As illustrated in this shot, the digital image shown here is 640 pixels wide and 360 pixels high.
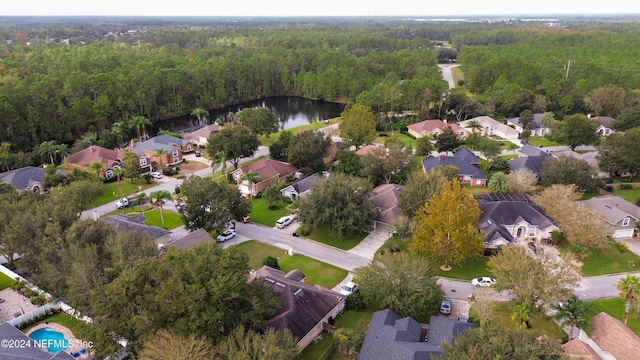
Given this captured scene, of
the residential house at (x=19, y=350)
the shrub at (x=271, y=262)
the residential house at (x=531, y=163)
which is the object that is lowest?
the shrub at (x=271, y=262)

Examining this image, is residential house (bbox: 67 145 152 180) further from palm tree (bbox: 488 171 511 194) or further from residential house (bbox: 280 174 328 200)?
palm tree (bbox: 488 171 511 194)

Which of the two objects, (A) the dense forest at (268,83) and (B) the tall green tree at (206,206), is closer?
(B) the tall green tree at (206,206)

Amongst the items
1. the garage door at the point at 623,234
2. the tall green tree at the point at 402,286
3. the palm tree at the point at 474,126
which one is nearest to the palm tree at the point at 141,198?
the tall green tree at the point at 402,286

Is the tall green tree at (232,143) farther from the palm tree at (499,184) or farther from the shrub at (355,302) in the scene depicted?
the shrub at (355,302)

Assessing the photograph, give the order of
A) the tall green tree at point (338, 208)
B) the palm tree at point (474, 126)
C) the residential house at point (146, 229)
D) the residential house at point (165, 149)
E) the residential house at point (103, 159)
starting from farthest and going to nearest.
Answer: the palm tree at point (474, 126)
the residential house at point (165, 149)
the residential house at point (103, 159)
the tall green tree at point (338, 208)
the residential house at point (146, 229)

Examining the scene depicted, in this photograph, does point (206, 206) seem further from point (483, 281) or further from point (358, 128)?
point (358, 128)

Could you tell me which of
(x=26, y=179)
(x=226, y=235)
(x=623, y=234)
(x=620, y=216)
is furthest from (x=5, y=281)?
(x=623, y=234)
